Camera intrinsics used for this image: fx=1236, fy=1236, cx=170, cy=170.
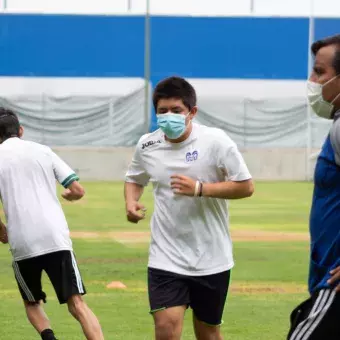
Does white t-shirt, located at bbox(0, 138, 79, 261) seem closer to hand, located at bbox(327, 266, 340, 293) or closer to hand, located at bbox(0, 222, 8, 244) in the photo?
hand, located at bbox(0, 222, 8, 244)

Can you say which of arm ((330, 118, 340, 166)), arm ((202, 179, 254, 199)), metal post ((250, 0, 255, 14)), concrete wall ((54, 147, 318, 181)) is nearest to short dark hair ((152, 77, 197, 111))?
arm ((202, 179, 254, 199))

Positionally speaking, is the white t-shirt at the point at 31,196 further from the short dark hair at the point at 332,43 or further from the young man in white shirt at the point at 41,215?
the short dark hair at the point at 332,43

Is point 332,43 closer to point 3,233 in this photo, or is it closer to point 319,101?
point 319,101

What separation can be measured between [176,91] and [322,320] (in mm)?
2477

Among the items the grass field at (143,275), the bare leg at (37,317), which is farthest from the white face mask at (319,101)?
the grass field at (143,275)

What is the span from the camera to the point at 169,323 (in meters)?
7.51

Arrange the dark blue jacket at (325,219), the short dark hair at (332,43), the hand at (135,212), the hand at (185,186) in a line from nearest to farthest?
1. the dark blue jacket at (325,219)
2. the short dark hair at (332,43)
3. the hand at (185,186)
4. the hand at (135,212)

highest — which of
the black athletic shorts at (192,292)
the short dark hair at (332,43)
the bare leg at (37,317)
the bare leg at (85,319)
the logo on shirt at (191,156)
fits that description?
the short dark hair at (332,43)

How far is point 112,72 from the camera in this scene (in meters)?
42.8

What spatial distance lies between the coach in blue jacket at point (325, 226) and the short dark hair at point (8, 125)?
3.52 m

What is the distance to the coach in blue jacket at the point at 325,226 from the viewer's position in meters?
5.54

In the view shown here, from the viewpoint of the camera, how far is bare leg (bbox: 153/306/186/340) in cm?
750

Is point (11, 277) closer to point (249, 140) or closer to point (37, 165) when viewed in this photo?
point (37, 165)

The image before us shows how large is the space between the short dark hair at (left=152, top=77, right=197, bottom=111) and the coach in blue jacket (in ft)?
6.51
